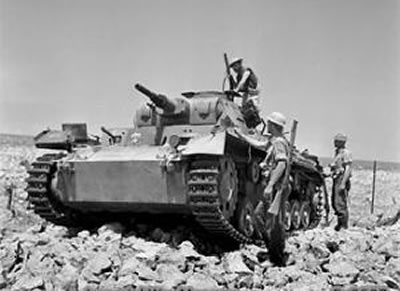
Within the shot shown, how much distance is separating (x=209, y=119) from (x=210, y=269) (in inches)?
138

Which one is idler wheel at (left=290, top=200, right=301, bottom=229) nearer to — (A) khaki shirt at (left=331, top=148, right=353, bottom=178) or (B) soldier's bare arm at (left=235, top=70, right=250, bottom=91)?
(A) khaki shirt at (left=331, top=148, right=353, bottom=178)

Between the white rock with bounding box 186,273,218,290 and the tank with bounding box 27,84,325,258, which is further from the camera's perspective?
the tank with bounding box 27,84,325,258

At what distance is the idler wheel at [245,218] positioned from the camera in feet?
30.6

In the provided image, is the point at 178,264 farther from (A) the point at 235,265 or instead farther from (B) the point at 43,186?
(B) the point at 43,186

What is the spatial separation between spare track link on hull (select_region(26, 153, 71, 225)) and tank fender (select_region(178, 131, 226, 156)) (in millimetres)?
2219

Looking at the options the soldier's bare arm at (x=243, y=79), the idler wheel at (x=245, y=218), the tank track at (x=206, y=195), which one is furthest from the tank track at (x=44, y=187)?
the soldier's bare arm at (x=243, y=79)

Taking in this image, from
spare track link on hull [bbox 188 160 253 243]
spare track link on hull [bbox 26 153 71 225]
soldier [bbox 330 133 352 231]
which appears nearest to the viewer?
spare track link on hull [bbox 188 160 253 243]

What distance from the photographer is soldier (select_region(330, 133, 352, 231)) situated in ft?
36.5

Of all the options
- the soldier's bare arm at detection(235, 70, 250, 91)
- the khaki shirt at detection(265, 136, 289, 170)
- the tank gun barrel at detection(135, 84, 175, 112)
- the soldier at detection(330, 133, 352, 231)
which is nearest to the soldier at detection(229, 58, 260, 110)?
the soldier's bare arm at detection(235, 70, 250, 91)

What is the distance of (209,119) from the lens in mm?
10016

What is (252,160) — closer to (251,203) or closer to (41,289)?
(251,203)

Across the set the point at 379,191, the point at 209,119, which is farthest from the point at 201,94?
the point at 379,191

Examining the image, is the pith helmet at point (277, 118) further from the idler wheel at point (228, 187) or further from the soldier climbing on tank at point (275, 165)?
the idler wheel at point (228, 187)

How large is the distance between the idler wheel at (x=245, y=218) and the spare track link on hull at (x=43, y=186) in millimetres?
→ 2780
